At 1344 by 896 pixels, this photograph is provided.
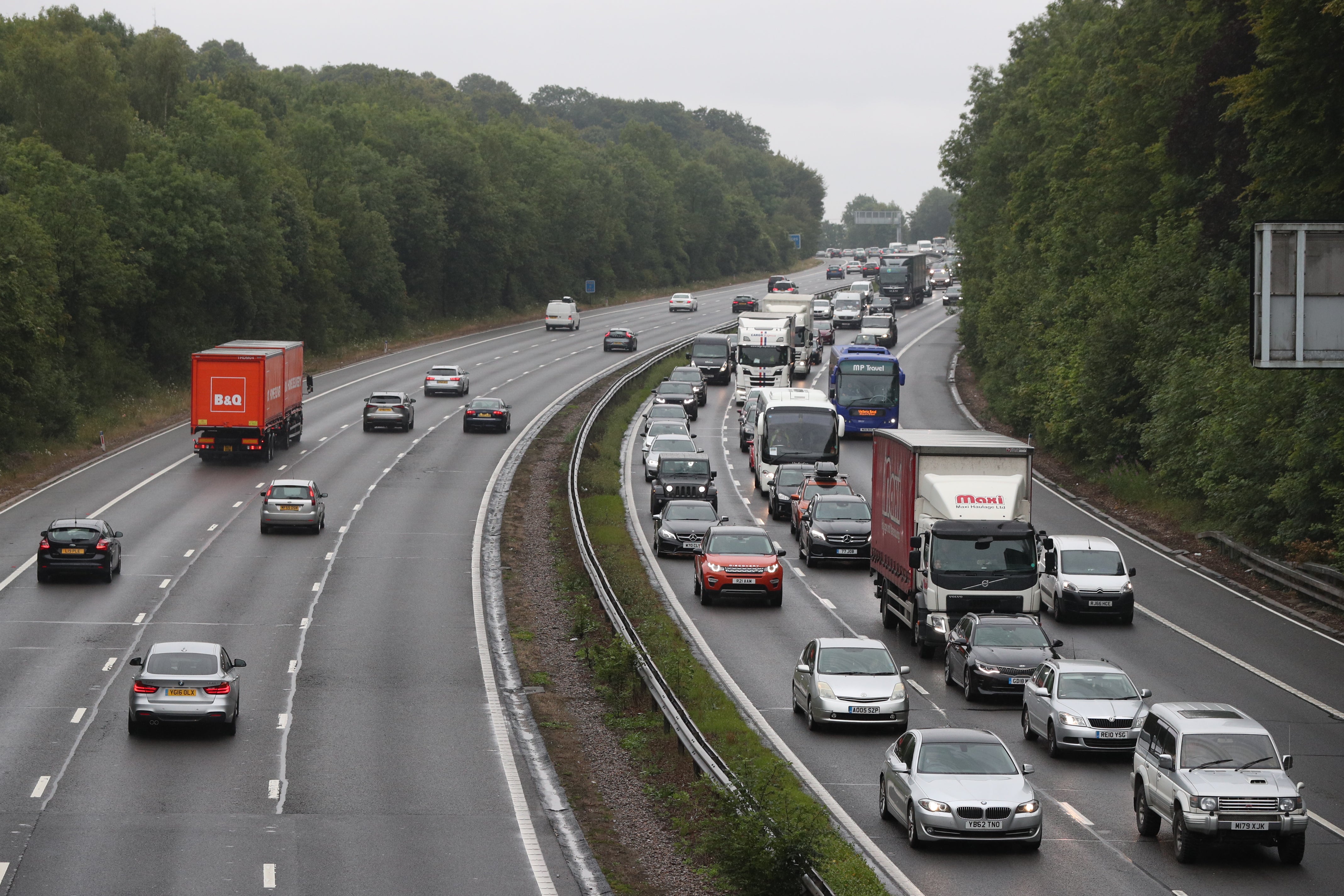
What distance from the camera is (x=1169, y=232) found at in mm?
57531

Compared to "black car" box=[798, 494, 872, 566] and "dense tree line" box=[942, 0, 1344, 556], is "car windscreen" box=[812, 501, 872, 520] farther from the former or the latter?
"dense tree line" box=[942, 0, 1344, 556]

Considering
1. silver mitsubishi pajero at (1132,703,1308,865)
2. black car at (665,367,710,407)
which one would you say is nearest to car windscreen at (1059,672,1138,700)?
silver mitsubishi pajero at (1132,703,1308,865)

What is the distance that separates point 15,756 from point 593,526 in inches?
927

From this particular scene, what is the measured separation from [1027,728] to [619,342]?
241 ft

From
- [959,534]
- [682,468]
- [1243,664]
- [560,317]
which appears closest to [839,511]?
[682,468]

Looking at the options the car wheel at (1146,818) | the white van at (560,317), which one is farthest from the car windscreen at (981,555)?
the white van at (560,317)

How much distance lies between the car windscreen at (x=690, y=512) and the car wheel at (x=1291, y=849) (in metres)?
25.0

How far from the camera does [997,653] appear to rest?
27297 millimetres

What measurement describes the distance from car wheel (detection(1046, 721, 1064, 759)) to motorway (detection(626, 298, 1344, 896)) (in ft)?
0.66

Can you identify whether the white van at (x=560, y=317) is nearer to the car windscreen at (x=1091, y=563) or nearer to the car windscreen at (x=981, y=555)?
the car windscreen at (x=1091, y=563)

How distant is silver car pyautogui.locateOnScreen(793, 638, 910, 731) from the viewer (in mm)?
24984

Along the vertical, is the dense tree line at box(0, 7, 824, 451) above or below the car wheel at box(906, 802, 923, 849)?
above

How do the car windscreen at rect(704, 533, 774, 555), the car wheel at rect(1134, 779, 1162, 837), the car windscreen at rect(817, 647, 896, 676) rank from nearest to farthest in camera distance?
1. the car wheel at rect(1134, 779, 1162, 837)
2. the car windscreen at rect(817, 647, 896, 676)
3. the car windscreen at rect(704, 533, 774, 555)

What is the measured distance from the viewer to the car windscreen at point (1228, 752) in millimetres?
18516
